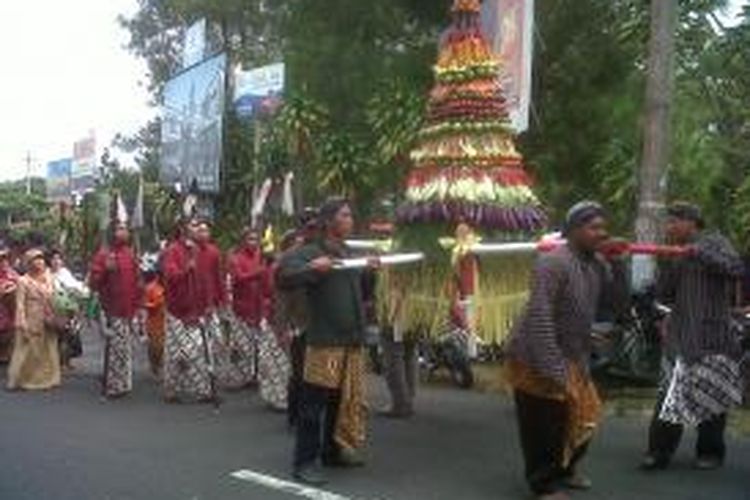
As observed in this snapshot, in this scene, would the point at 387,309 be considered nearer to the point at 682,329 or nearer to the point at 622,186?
the point at 682,329

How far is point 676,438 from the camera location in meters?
8.92

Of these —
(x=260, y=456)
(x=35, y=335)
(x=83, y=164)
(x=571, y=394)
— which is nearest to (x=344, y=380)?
(x=260, y=456)

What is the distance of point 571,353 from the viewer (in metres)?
7.86

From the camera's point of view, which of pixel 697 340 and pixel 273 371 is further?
pixel 273 371

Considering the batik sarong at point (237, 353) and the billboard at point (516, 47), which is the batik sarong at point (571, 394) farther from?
the billboard at point (516, 47)

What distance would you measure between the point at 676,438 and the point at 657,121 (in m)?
4.11

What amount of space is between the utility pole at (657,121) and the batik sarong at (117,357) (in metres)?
5.02

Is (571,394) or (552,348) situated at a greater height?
(552,348)

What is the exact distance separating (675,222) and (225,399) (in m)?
5.71

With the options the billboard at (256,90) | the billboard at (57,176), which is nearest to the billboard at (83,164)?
the billboard at (57,176)

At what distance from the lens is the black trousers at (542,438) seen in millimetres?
7820

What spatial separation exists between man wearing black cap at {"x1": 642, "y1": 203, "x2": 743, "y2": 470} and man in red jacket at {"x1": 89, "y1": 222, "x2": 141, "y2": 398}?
6401 mm

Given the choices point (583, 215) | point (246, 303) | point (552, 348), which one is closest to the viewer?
point (552, 348)

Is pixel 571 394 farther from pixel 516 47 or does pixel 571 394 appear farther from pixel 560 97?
pixel 560 97
